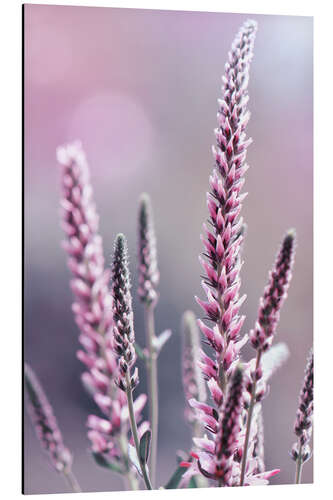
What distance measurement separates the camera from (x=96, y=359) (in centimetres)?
231

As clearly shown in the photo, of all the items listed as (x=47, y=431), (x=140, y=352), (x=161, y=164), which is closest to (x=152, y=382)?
(x=140, y=352)

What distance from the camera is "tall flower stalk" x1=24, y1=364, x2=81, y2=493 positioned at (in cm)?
246

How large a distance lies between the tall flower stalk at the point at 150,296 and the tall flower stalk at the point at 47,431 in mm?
321

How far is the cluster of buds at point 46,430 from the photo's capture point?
2459 mm

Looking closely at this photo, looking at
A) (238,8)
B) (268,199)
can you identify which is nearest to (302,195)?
(268,199)

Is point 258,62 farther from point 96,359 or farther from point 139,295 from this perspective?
point 96,359

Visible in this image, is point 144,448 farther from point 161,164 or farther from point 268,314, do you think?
point 161,164

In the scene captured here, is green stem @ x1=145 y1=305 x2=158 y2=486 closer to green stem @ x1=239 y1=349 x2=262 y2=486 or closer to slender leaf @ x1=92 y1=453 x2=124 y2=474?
slender leaf @ x1=92 y1=453 x2=124 y2=474

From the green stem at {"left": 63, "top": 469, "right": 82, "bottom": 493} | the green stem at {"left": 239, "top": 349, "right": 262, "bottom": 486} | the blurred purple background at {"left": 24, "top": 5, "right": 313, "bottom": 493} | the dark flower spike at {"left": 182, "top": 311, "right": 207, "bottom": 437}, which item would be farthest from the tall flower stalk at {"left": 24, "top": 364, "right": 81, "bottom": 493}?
the green stem at {"left": 239, "top": 349, "right": 262, "bottom": 486}

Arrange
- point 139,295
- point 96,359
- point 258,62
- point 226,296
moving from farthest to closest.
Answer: point 258,62
point 139,295
point 96,359
point 226,296

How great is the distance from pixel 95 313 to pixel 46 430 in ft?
1.66

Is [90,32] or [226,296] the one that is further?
[90,32]

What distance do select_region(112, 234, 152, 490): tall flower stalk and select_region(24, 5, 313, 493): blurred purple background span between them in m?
0.40
